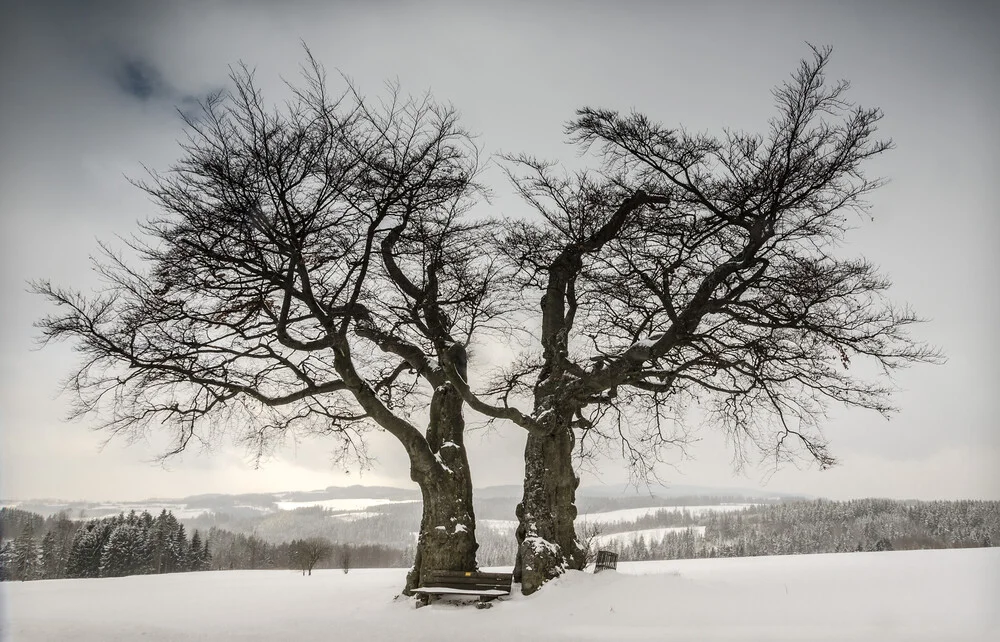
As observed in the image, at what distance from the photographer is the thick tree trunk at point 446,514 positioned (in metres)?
11.2

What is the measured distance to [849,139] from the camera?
996 centimetres

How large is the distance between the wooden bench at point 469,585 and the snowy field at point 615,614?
286mm

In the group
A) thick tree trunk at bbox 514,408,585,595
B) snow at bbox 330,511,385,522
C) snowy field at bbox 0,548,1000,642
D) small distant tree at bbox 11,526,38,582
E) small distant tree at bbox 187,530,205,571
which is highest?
thick tree trunk at bbox 514,408,585,595

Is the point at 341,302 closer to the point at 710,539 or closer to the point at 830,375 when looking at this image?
the point at 830,375

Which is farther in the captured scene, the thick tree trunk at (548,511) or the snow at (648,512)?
the snow at (648,512)

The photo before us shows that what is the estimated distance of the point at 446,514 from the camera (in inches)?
450

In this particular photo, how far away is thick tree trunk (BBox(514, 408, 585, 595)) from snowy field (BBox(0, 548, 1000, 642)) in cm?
47

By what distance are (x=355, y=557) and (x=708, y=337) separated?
70452mm

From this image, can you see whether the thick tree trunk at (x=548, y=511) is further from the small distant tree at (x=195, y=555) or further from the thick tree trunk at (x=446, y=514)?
the small distant tree at (x=195, y=555)

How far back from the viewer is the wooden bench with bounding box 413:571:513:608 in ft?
33.0

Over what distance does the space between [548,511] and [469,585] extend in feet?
7.13

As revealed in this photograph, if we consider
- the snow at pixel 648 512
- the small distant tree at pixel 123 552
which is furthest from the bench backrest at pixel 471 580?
the snow at pixel 648 512

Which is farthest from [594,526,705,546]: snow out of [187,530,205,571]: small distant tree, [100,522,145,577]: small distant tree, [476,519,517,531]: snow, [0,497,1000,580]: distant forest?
[100,522,145,577]: small distant tree

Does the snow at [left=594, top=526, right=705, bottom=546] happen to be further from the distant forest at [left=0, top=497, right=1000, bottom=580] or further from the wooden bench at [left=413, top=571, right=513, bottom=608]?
the wooden bench at [left=413, top=571, right=513, bottom=608]
